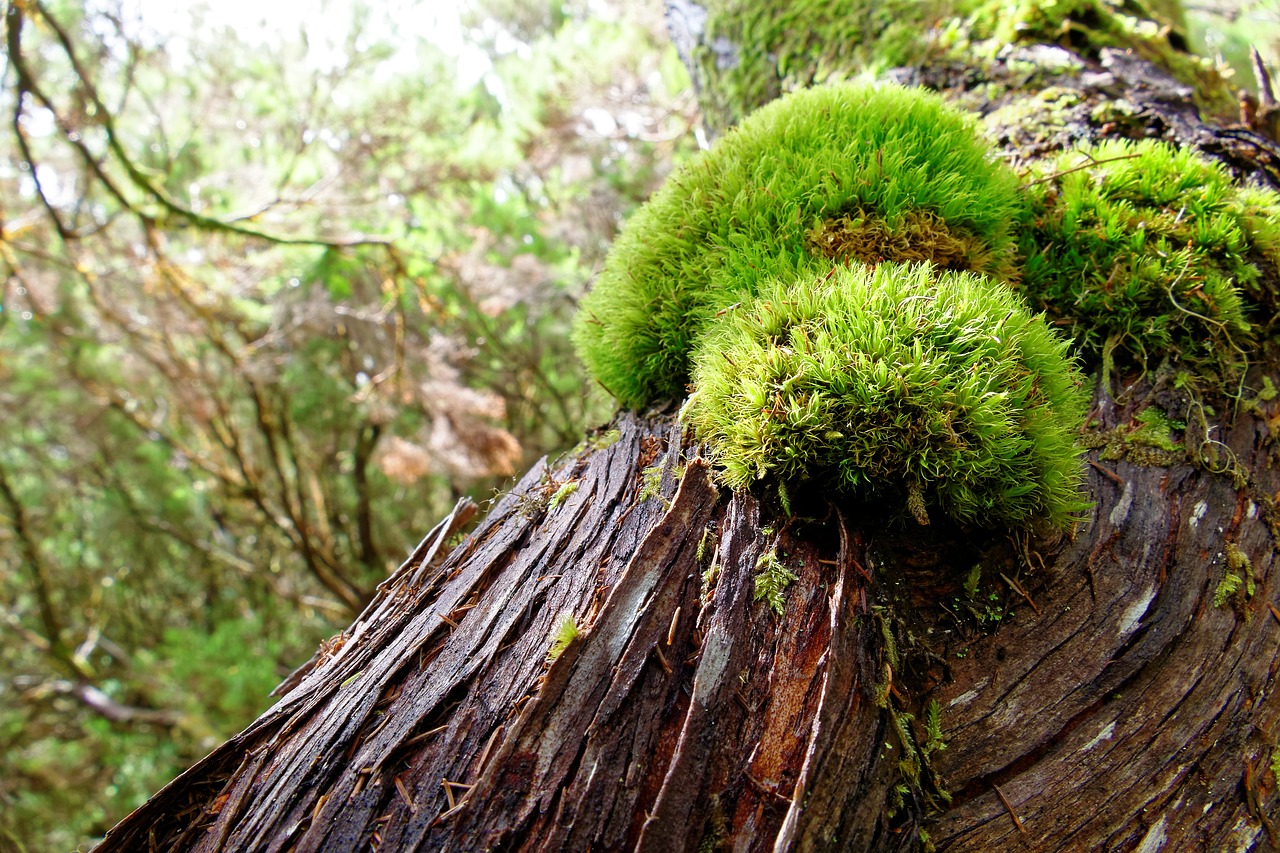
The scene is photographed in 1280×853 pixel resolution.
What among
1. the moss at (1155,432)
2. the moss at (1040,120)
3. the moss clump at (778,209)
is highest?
the moss clump at (778,209)

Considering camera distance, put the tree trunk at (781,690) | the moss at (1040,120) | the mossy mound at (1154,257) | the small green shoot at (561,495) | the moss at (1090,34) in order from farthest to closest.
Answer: the moss at (1090,34)
the moss at (1040,120)
the mossy mound at (1154,257)
the small green shoot at (561,495)
the tree trunk at (781,690)

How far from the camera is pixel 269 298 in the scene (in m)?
6.60

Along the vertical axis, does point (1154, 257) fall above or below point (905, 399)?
below

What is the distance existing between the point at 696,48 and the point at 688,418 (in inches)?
108

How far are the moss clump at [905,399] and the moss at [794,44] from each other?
170 centimetres

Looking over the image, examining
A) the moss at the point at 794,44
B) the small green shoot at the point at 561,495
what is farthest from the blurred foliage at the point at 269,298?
the small green shoot at the point at 561,495

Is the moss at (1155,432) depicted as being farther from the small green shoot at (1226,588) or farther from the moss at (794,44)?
the moss at (794,44)

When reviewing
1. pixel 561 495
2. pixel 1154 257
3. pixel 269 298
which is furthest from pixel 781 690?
pixel 269 298

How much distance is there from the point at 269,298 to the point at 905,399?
693cm

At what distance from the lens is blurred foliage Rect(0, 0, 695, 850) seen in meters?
5.48

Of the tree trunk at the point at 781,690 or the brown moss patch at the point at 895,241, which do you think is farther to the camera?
the brown moss patch at the point at 895,241

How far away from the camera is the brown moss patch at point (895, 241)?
182 cm

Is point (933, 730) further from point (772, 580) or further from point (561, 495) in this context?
point (561, 495)

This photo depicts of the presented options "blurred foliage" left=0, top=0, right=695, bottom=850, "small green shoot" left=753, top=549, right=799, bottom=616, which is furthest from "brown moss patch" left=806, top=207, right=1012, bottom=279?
"blurred foliage" left=0, top=0, right=695, bottom=850
